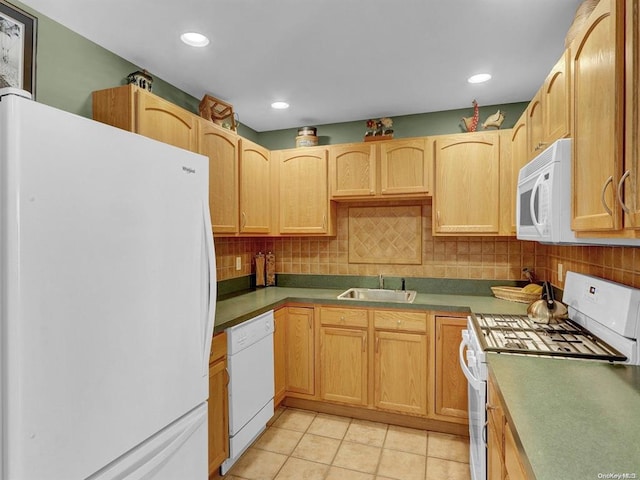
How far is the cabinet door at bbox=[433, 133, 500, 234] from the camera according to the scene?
2.59m

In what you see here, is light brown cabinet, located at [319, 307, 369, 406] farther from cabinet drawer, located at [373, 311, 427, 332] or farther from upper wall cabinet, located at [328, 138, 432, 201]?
upper wall cabinet, located at [328, 138, 432, 201]

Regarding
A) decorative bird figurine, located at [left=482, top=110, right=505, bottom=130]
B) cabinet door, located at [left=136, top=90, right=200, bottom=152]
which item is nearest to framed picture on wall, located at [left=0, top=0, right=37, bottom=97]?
cabinet door, located at [left=136, top=90, right=200, bottom=152]

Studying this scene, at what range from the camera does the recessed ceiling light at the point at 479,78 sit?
2.29 metres

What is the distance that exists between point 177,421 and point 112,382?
1.33 ft

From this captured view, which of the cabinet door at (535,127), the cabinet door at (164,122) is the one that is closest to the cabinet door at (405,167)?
the cabinet door at (535,127)

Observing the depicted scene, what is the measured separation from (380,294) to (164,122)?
215 centimetres

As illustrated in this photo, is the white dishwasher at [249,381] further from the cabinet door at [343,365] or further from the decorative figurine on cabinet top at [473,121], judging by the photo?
the decorative figurine on cabinet top at [473,121]

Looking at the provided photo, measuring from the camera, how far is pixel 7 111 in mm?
852

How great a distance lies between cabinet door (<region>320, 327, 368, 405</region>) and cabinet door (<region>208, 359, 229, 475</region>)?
3.06 feet

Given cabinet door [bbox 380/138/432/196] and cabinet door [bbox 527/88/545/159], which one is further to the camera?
cabinet door [bbox 380/138/432/196]

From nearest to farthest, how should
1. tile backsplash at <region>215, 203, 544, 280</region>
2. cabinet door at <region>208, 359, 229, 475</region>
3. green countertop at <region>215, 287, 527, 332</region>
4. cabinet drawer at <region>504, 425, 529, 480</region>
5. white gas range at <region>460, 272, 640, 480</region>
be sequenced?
cabinet drawer at <region>504, 425, 529, 480</region>
white gas range at <region>460, 272, 640, 480</region>
cabinet door at <region>208, 359, 229, 475</region>
green countertop at <region>215, 287, 527, 332</region>
tile backsplash at <region>215, 203, 544, 280</region>

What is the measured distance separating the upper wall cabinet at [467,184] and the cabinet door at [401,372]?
2.87 ft

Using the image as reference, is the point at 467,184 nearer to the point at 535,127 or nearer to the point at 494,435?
the point at 535,127

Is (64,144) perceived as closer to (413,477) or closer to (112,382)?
(112,382)
